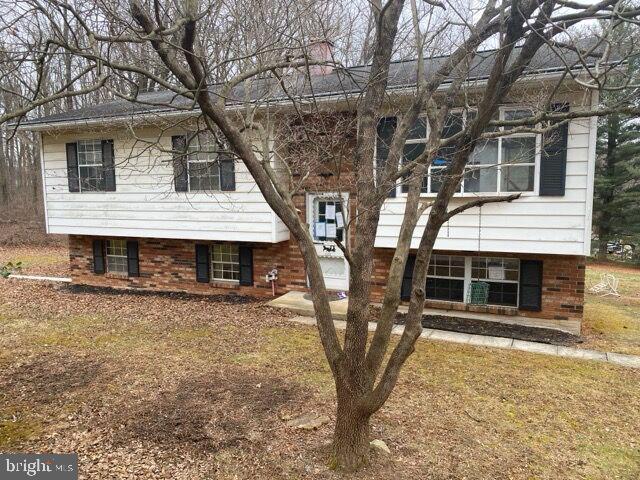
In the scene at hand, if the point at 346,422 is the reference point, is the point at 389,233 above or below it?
above

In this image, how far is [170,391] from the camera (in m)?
4.73

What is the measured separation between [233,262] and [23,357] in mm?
4747

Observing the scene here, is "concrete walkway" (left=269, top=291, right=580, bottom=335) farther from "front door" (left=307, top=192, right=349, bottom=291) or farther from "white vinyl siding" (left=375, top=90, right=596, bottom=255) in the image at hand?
"white vinyl siding" (left=375, top=90, right=596, bottom=255)

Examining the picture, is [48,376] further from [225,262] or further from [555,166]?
[555,166]

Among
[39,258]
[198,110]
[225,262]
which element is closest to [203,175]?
[198,110]

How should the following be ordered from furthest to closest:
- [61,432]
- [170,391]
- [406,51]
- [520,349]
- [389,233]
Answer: [389,233] < [520,349] < [406,51] < [170,391] < [61,432]

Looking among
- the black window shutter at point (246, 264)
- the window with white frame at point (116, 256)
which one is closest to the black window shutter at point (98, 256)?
the window with white frame at point (116, 256)

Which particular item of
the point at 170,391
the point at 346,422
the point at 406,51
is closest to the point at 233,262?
the point at 170,391

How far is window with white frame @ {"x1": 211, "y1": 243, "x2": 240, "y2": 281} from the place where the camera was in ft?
32.7

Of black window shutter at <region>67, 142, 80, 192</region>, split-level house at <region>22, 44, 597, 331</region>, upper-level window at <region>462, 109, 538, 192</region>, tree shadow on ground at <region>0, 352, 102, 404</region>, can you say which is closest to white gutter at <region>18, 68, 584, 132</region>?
split-level house at <region>22, 44, 597, 331</region>

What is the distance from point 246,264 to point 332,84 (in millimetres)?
4188

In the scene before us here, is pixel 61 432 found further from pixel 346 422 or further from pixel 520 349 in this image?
pixel 520 349

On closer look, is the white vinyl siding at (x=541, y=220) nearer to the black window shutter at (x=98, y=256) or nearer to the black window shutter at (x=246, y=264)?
the black window shutter at (x=246, y=264)

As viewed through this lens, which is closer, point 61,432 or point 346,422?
point 346,422
